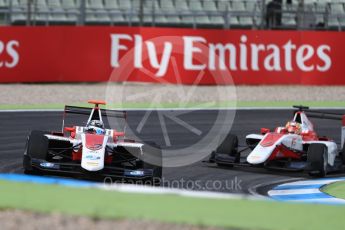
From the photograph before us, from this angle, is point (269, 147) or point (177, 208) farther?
point (269, 147)

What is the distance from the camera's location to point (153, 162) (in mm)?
11820

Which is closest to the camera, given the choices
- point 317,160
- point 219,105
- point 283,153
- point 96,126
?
point 96,126

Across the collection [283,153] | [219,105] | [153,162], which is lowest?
[153,162]

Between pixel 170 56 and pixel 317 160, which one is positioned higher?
pixel 170 56

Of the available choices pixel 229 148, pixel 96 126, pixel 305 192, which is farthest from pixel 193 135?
pixel 305 192

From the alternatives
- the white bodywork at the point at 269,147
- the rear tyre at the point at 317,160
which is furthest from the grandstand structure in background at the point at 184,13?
the rear tyre at the point at 317,160

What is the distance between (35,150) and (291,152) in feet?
12.7

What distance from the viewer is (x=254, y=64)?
25.2 m

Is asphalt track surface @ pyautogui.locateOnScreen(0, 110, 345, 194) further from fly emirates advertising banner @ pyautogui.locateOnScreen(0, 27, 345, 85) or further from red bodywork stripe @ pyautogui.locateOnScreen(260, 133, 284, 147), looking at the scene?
fly emirates advertising banner @ pyautogui.locateOnScreen(0, 27, 345, 85)

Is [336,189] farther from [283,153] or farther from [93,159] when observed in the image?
[93,159]

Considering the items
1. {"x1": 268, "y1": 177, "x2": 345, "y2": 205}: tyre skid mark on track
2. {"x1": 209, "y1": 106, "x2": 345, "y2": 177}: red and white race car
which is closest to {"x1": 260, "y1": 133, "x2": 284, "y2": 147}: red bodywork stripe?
{"x1": 209, "y1": 106, "x2": 345, "y2": 177}: red and white race car

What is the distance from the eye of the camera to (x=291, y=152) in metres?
13.5

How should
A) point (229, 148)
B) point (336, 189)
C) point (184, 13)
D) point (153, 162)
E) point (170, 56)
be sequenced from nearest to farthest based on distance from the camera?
point (153, 162) < point (336, 189) < point (229, 148) < point (170, 56) < point (184, 13)

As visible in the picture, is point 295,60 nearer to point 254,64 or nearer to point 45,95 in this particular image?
point 254,64
